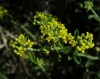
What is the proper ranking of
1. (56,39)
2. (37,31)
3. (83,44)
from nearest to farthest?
1. (83,44)
2. (56,39)
3. (37,31)

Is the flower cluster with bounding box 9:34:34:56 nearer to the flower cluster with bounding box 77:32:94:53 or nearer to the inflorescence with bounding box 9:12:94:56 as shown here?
the inflorescence with bounding box 9:12:94:56

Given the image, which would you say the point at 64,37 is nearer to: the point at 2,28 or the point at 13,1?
the point at 2,28

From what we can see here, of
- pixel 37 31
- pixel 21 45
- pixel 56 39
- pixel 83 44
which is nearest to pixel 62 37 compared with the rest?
pixel 56 39

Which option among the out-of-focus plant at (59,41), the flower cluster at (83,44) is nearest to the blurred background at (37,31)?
the out-of-focus plant at (59,41)

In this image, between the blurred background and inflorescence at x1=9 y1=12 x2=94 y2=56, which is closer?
inflorescence at x1=9 y1=12 x2=94 y2=56

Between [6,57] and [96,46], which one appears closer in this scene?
[96,46]

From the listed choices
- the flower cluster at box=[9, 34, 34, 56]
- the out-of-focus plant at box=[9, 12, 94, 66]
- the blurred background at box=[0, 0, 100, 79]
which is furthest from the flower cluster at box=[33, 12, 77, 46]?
the blurred background at box=[0, 0, 100, 79]

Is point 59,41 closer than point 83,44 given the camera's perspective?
No

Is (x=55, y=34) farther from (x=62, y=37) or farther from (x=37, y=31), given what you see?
(x=37, y=31)

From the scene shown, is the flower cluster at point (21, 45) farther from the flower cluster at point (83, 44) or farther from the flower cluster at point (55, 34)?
the flower cluster at point (83, 44)

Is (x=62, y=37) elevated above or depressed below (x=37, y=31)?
above

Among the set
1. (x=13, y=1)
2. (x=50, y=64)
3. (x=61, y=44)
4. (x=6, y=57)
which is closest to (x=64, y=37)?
(x=61, y=44)
